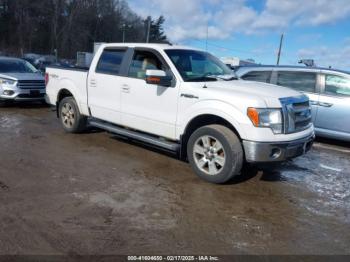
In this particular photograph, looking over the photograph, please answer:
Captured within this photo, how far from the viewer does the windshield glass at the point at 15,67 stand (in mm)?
12000

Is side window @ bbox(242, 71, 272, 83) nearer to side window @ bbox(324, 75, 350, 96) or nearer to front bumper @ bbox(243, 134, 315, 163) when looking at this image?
side window @ bbox(324, 75, 350, 96)

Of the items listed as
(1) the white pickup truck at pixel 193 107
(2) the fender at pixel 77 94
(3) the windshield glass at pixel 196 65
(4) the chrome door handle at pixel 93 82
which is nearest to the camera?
(1) the white pickup truck at pixel 193 107

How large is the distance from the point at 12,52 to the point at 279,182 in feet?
213

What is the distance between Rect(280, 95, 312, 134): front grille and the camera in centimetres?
500

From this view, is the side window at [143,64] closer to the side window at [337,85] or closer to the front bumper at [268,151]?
the front bumper at [268,151]

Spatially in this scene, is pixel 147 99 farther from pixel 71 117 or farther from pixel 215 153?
pixel 71 117

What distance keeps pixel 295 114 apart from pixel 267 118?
599mm

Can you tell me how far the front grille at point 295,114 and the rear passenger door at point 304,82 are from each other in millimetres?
2858

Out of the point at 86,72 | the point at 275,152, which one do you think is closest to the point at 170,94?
the point at 275,152

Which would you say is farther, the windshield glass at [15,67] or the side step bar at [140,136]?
the windshield glass at [15,67]

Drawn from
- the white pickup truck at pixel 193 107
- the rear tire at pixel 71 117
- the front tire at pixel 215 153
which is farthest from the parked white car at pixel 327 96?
the rear tire at pixel 71 117

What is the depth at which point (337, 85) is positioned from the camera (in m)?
8.14

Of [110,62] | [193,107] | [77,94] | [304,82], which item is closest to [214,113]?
[193,107]

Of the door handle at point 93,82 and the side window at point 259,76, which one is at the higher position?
the side window at point 259,76
